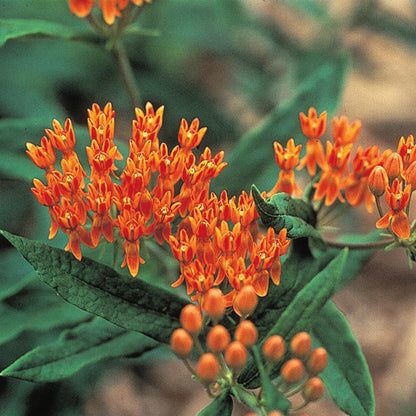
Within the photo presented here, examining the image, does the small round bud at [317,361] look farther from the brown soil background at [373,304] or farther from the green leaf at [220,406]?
the brown soil background at [373,304]

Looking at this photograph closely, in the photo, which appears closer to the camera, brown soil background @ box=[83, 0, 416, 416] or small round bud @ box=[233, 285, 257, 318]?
small round bud @ box=[233, 285, 257, 318]

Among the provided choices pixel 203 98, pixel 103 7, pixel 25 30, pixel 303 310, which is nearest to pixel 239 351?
pixel 303 310

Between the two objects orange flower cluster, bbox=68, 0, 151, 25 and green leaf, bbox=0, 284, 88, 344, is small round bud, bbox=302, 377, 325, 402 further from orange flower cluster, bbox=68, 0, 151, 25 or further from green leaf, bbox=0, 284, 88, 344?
orange flower cluster, bbox=68, 0, 151, 25

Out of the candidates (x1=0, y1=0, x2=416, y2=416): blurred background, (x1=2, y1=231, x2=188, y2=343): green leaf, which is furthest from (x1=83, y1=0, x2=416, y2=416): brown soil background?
(x1=2, y1=231, x2=188, y2=343): green leaf

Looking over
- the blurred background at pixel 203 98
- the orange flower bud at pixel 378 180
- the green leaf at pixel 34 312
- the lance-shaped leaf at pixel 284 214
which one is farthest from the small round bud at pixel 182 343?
the blurred background at pixel 203 98

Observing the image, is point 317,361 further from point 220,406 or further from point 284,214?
point 284,214

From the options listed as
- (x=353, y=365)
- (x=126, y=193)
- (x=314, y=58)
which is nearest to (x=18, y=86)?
(x=314, y=58)
